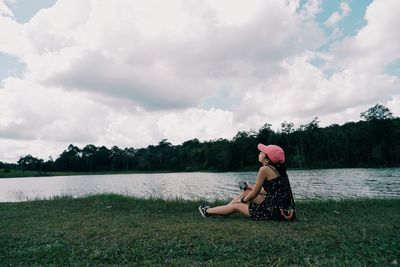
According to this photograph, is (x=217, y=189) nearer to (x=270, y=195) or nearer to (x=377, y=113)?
(x=270, y=195)

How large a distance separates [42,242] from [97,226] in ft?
5.27

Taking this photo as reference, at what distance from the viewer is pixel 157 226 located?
7305 mm

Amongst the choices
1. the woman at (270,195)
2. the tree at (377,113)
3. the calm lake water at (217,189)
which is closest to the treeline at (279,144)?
the tree at (377,113)

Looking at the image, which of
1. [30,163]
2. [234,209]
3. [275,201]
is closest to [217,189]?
[234,209]

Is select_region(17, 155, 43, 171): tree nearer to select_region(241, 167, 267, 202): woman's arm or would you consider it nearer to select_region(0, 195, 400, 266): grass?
select_region(0, 195, 400, 266): grass

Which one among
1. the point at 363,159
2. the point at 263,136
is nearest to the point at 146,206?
the point at 363,159

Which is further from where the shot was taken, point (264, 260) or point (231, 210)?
point (231, 210)

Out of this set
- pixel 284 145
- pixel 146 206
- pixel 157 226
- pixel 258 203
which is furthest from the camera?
pixel 284 145

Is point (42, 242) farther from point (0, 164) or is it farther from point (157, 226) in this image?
point (0, 164)

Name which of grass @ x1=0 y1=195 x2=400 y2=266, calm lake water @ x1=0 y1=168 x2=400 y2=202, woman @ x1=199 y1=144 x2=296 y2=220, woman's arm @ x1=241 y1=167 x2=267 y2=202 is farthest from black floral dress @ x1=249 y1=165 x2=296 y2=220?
calm lake water @ x1=0 y1=168 x2=400 y2=202

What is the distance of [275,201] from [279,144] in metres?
115

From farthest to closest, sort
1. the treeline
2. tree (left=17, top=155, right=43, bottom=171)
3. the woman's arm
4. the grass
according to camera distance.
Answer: tree (left=17, top=155, right=43, bottom=171) → the treeline → the woman's arm → the grass

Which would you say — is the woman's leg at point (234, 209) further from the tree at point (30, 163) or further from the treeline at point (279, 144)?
the tree at point (30, 163)

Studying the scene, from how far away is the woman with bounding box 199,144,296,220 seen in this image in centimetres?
781
